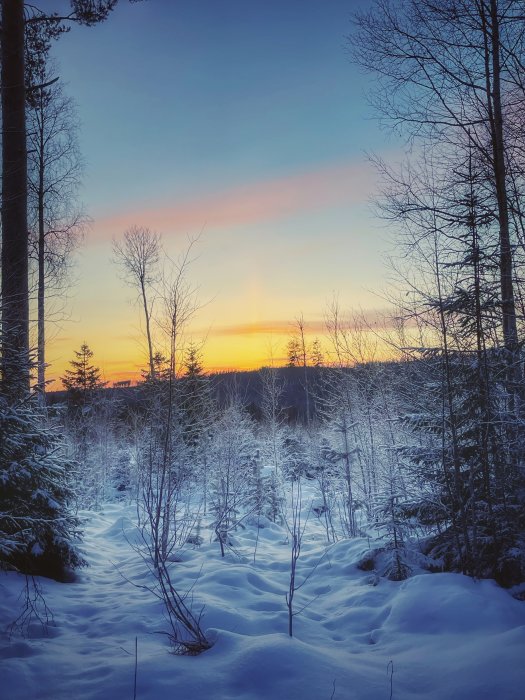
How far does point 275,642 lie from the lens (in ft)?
10.2

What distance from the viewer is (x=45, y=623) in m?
3.80

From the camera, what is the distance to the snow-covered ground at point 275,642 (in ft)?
8.78

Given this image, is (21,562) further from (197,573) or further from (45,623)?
(197,573)

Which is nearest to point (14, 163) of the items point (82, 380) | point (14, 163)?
point (14, 163)

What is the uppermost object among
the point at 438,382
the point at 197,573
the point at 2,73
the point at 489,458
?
the point at 2,73

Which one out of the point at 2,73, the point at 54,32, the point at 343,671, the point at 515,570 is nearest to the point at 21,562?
the point at 343,671

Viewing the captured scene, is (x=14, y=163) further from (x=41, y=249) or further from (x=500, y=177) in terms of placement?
(x=500, y=177)

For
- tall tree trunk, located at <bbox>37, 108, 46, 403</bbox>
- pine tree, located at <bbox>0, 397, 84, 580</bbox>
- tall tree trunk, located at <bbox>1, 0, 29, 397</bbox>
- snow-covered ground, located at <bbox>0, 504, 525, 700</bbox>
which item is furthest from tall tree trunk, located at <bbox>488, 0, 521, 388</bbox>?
tall tree trunk, located at <bbox>37, 108, 46, 403</bbox>

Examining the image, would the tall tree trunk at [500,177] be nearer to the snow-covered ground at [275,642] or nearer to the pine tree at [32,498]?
the snow-covered ground at [275,642]

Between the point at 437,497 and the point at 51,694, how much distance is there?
4444 mm

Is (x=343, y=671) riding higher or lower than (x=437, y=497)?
lower

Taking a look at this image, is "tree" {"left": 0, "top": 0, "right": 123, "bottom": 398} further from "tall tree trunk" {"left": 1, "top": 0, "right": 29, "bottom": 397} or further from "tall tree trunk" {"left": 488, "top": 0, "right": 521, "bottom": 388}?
"tall tree trunk" {"left": 488, "top": 0, "right": 521, "bottom": 388}

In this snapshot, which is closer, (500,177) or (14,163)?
(14,163)

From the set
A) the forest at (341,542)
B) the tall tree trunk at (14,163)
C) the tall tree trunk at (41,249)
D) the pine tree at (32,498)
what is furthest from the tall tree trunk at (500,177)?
the tall tree trunk at (41,249)
